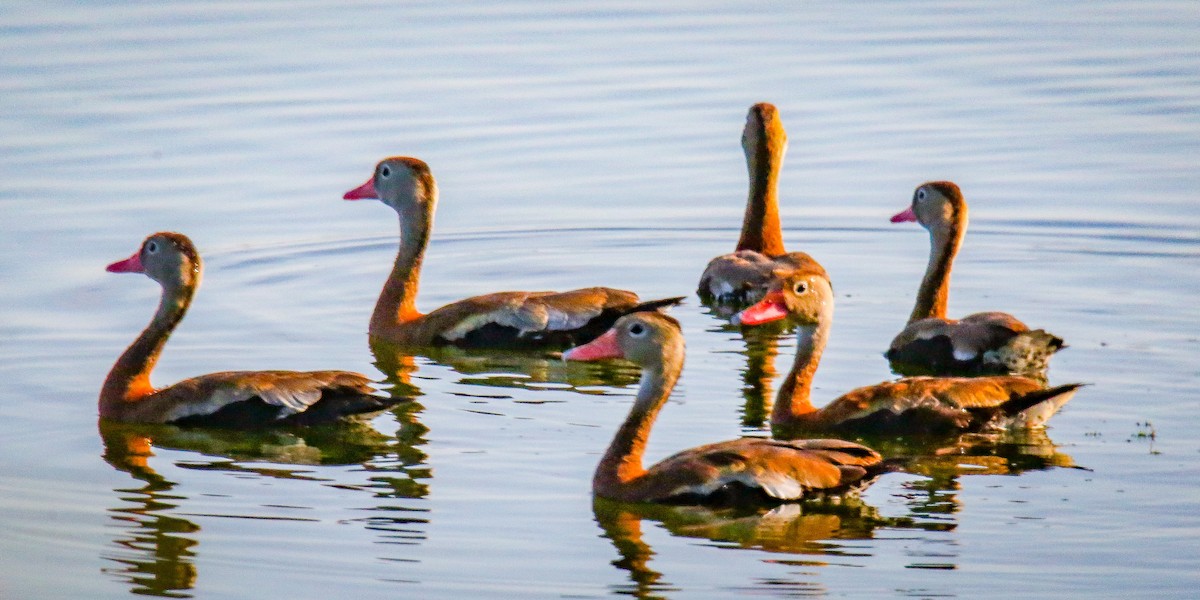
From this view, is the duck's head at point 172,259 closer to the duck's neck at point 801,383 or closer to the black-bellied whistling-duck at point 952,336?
the duck's neck at point 801,383

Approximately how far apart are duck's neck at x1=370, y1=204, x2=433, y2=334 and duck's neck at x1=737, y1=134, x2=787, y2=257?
9.00 ft

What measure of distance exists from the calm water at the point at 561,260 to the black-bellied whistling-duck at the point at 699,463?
13 centimetres

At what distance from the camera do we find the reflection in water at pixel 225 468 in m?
9.42

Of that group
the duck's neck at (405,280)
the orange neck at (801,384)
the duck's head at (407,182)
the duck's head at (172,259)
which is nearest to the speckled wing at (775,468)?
the orange neck at (801,384)

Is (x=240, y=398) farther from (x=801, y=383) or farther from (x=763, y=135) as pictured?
(x=763, y=135)

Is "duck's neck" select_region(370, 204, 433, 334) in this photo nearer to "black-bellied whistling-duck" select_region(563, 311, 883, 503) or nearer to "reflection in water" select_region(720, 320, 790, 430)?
"reflection in water" select_region(720, 320, 790, 430)

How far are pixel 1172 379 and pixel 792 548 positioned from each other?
3.90 m

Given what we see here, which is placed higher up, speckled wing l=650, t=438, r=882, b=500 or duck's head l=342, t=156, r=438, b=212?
duck's head l=342, t=156, r=438, b=212

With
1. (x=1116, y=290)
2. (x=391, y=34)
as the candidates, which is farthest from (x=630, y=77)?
(x=1116, y=290)

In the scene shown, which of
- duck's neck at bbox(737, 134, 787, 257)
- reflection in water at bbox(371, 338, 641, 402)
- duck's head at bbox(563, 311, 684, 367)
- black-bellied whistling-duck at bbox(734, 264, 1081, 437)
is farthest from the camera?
duck's neck at bbox(737, 134, 787, 257)

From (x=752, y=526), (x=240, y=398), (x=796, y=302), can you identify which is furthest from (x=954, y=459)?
(x=240, y=398)

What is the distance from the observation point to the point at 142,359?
12.1 meters

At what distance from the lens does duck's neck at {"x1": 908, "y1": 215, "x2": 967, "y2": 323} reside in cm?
1388

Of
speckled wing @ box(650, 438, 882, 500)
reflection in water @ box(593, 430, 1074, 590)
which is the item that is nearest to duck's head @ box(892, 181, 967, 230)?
reflection in water @ box(593, 430, 1074, 590)
